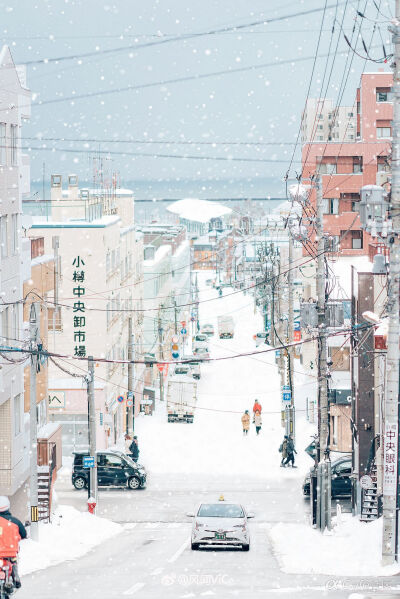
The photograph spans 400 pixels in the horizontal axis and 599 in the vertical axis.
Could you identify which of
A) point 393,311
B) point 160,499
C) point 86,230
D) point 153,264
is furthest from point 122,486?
point 153,264

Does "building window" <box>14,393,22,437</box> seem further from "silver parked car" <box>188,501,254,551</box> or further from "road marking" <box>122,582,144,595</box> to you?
"road marking" <box>122,582,144,595</box>

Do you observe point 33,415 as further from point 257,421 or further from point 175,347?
point 175,347

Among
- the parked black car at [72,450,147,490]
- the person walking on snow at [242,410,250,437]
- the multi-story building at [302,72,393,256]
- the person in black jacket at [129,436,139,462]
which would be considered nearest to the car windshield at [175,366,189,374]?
the multi-story building at [302,72,393,256]

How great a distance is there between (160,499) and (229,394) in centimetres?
3189

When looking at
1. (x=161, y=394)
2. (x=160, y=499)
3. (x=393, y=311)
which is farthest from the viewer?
(x=161, y=394)

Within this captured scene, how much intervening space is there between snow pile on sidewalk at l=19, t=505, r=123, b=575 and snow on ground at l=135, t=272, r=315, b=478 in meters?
14.9

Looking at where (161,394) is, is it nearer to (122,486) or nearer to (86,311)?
(86,311)

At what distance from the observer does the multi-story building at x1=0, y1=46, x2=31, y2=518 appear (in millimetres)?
28891

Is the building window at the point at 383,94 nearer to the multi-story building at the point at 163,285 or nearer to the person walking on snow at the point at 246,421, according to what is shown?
the multi-story building at the point at 163,285

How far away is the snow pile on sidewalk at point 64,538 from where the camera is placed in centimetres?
2158

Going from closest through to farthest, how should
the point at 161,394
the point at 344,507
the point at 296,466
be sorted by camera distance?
the point at 344,507, the point at 296,466, the point at 161,394

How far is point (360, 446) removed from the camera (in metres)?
30.8

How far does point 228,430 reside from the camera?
5716cm

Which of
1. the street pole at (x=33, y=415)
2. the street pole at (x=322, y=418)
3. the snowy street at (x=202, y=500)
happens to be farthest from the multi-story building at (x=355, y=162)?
the street pole at (x=33, y=415)
